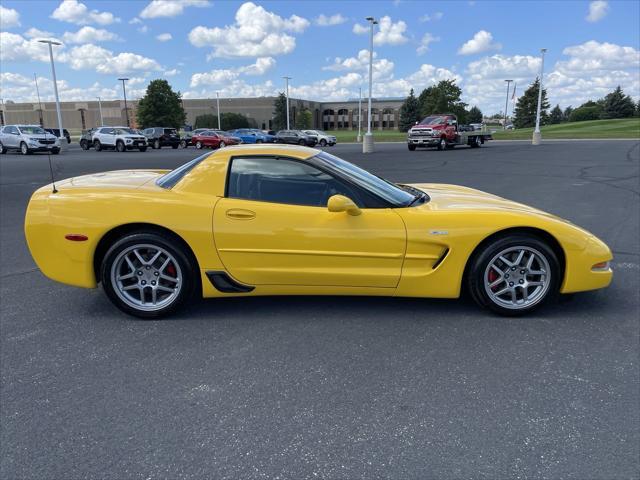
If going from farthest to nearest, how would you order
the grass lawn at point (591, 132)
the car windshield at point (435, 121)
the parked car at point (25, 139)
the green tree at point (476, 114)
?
1. the green tree at point (476, 114)
2. the grass lawn at point (591, 132)
3. the car windshield at point (435, 121)
4. the parked car at point (25, 139)

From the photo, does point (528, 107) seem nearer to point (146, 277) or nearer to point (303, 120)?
point (303, 120)

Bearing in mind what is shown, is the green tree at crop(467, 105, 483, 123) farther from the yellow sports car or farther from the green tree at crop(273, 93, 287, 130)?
the yellow sports car

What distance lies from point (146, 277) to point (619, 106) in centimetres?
9971

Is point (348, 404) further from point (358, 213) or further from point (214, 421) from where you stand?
point (358, 213)

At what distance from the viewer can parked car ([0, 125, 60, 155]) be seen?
26766 mm

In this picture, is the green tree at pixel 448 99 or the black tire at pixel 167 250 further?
the green tree at pixel 448 99

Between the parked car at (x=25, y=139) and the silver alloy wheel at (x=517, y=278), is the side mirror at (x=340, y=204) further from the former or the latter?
the parked car at (x=25, y=139)

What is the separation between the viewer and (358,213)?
3.52 meters

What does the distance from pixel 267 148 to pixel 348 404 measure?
7.27 feet

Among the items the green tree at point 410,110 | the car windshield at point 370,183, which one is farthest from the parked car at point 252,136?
the green tree at point 410,110

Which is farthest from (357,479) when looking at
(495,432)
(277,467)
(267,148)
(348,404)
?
(267,148)

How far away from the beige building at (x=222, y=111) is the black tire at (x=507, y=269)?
106 metres

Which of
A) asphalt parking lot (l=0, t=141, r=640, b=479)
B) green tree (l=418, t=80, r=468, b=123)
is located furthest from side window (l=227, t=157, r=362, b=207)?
green tree (l=418, t=80, r=468, b=123)

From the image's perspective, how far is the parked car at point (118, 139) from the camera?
31.6 metres
